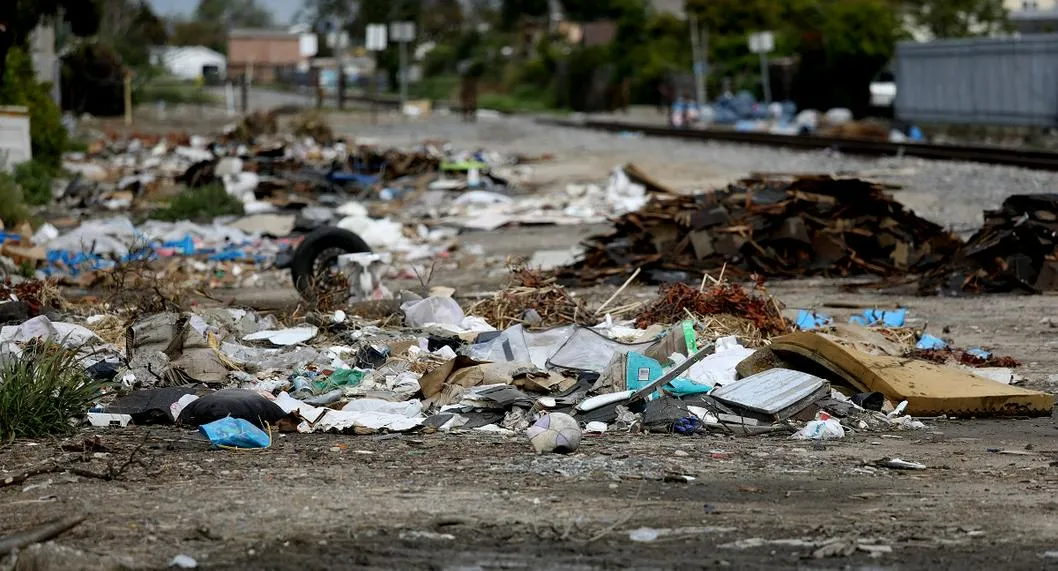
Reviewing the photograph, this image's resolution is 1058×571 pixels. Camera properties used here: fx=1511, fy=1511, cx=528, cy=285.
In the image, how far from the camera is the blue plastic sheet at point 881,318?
11.2m

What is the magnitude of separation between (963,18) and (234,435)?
57069 mm

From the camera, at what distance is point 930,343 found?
1036 centimetres

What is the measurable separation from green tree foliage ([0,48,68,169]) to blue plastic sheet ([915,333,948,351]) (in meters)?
20.6

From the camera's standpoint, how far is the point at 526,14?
374 feet

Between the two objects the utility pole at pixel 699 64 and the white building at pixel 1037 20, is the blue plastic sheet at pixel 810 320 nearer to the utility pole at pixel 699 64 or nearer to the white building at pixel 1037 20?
the white building at pixel 1037 20

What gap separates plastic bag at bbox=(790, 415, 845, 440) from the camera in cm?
763

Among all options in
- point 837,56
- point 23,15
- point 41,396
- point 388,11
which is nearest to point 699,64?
point 837,56

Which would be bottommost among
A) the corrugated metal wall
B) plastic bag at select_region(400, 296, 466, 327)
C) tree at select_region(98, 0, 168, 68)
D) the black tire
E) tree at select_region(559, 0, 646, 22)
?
plastic bag at select_region(400, 296, 466, 327)

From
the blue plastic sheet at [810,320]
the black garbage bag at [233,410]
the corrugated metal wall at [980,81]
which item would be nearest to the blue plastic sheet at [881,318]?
the blue plastic sheet at [810,320]

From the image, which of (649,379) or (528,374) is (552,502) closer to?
(649,379)

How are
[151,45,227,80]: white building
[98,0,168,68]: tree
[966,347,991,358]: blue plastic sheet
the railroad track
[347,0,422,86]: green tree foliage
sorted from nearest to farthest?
[966,347,991,358]: blue plastic sheet → the railroad track → [98,0,168,68]: tree → [347,0,422,86]: green tree foliage → [151,45,227,80]: white building

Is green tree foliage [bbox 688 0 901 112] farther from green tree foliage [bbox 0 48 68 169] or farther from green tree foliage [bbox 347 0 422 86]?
green tree foliage [bbox 347 0 422 86]

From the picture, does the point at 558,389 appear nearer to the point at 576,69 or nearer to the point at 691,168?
the point at 691,168

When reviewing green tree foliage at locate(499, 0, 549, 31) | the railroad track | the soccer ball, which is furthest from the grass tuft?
green tree foliage at locate(499, 0, 549, 31)
